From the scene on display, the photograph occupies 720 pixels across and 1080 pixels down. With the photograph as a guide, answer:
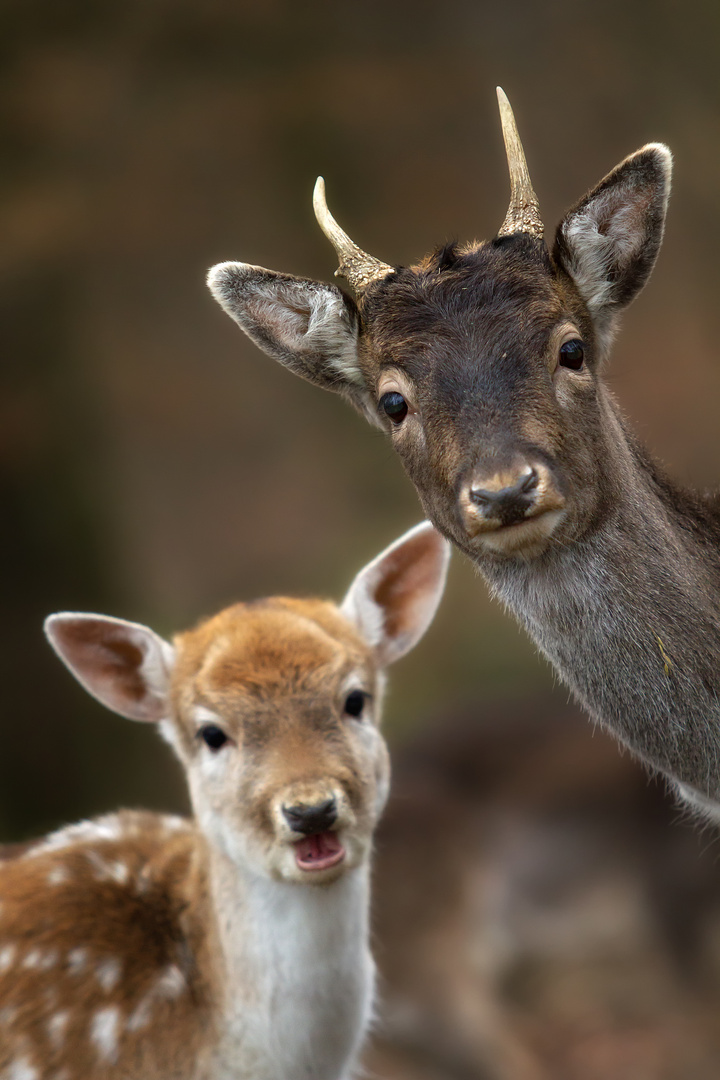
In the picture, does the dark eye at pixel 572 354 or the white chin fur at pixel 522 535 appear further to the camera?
the dark eye at pixel 572 354

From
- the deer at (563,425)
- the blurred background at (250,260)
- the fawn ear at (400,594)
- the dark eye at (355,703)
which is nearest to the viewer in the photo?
the deer at (563,425)

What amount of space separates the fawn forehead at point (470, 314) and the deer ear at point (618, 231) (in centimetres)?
6

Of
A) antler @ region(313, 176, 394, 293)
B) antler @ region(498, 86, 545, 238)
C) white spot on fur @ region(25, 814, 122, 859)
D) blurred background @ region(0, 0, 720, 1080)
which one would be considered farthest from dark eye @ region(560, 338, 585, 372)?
blurred background @ region(0, 0, 720, 1080)

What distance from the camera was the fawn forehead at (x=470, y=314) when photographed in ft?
8.12

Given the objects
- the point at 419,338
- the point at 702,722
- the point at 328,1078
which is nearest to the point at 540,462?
the point at 419,338

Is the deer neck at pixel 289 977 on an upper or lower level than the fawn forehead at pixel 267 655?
lower

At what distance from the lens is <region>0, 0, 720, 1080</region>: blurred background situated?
6277 mm

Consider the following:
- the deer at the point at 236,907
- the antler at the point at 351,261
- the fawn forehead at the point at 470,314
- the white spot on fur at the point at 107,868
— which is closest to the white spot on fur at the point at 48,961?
the deer at the point at 236,907

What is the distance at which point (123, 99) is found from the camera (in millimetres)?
6449

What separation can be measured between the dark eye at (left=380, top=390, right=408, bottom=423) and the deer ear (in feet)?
1.60

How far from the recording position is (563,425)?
2.45 meters

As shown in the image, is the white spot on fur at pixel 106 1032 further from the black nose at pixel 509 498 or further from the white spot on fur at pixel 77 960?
the black nose at pixel 509 498

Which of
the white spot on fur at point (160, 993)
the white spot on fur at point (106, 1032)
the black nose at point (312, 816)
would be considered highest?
the black nose at point (312, 816)

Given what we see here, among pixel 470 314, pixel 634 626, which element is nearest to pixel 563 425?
pixel 470 314
